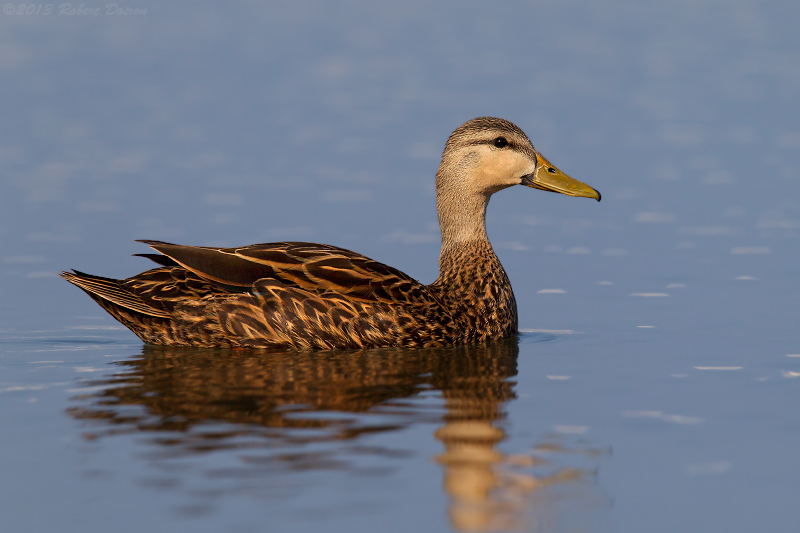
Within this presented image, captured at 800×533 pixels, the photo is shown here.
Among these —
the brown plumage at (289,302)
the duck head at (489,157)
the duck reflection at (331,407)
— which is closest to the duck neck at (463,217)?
the duck head at (489,157)

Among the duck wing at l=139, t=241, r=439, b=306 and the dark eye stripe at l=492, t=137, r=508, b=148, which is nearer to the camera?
the duck wing at l=139, t=241, r=439, b=306

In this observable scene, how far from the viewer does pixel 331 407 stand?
8.27 meters

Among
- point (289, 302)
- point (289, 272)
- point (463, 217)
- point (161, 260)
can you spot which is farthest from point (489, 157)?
point (161, 260)

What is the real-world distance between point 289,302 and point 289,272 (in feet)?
0.99

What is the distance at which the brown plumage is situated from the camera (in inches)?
413

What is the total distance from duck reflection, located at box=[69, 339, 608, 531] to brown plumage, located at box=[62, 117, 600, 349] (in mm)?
185

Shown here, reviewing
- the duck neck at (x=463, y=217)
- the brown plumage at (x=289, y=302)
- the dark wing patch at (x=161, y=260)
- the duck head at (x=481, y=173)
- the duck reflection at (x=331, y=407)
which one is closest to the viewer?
the duck reflection at (x=331, y=407)

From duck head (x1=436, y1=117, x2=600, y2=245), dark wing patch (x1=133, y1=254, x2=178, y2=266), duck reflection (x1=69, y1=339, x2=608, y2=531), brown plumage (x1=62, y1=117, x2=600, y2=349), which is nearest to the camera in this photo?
duck reflection (x1=69, y1=339, x2=608, y2=531)

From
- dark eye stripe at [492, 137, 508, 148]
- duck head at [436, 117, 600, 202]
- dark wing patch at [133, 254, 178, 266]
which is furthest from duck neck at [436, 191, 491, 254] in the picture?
dark wing patch at [133, 254, 178, 266]

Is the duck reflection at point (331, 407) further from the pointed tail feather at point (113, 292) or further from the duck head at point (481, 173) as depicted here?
the duck head at point (481, 173)

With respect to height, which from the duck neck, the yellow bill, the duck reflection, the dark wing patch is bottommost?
the duck reflection

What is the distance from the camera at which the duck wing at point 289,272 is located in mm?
10570

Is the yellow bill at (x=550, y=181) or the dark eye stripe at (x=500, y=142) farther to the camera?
the yellow bill at (x=550, y=181)

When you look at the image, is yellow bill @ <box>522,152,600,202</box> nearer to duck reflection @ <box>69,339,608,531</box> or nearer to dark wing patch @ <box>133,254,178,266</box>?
duck reflection @ <box>69,339,608,531</box>
